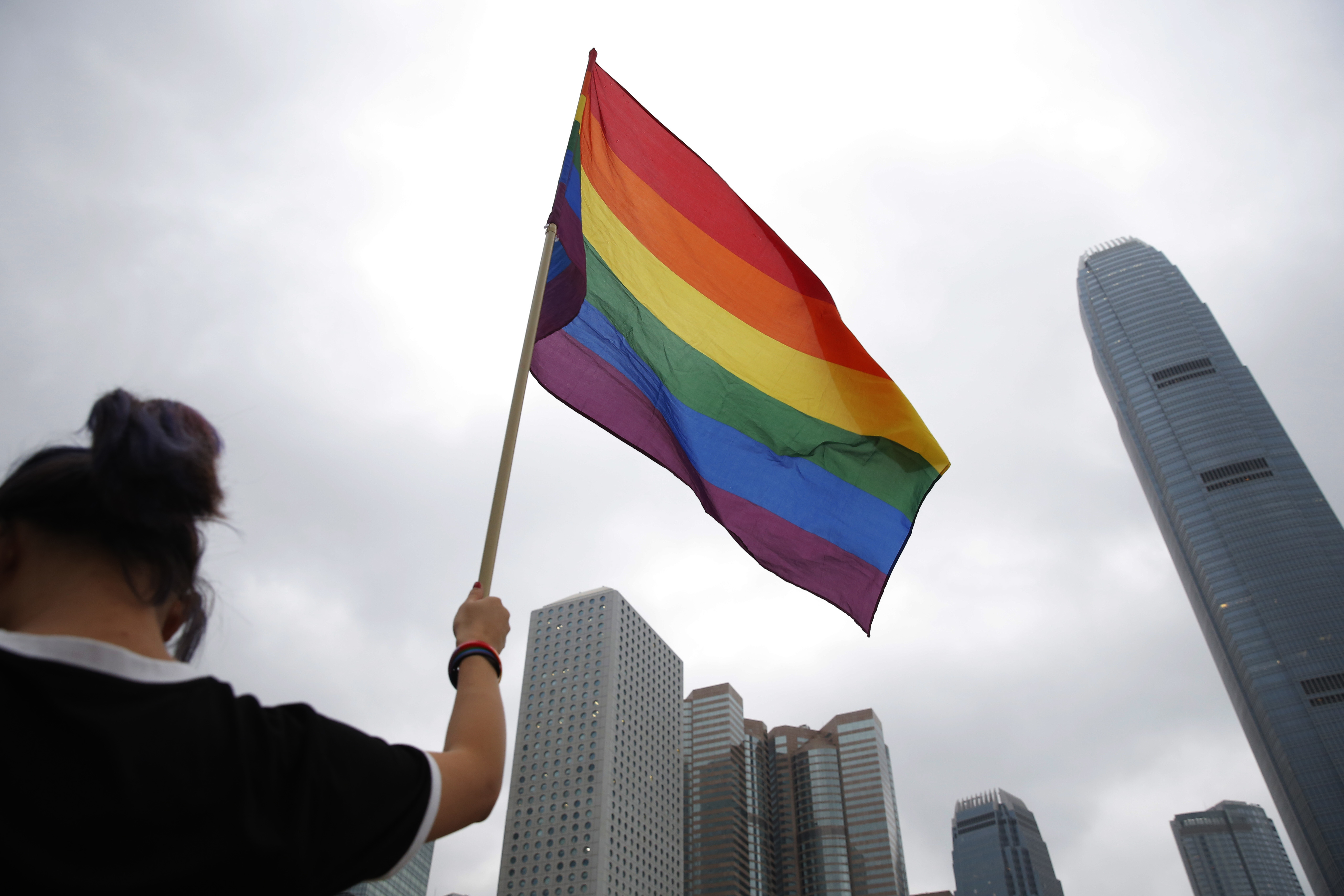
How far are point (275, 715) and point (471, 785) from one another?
0.44 m

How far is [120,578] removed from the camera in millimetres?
1386

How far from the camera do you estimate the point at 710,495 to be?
18.6 ft

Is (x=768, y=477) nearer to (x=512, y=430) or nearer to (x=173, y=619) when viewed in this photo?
(x=512, y=430)

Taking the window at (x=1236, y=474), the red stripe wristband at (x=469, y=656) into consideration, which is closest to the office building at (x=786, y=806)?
the window at (x=1236, y=474)

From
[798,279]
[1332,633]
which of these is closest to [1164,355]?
[1332,633]

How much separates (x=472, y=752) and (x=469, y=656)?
17.6 inches

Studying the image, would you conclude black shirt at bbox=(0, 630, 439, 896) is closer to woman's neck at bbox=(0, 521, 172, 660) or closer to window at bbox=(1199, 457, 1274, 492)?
woman's neck at bbox=(0, 521, 172, 660)

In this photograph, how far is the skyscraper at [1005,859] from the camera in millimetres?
184875

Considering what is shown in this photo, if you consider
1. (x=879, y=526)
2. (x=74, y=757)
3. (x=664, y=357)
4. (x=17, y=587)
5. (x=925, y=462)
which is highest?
(x=664, y=357)

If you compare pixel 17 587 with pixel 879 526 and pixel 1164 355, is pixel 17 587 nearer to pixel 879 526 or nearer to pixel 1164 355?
pixel 879 526

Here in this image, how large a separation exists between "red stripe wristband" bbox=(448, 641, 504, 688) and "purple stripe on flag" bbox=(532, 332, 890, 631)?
3298mm

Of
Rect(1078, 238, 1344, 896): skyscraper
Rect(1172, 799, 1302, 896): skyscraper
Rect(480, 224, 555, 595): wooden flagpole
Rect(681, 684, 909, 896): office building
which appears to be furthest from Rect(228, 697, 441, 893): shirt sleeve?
Rect(1172, 799, 1302, 896): skyscraper

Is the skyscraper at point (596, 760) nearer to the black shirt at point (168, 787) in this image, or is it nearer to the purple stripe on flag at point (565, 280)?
the purple stripe on flag at point (565, 280)

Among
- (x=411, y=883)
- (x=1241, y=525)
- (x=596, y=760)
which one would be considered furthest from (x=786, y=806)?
(x=1241, y=525)
